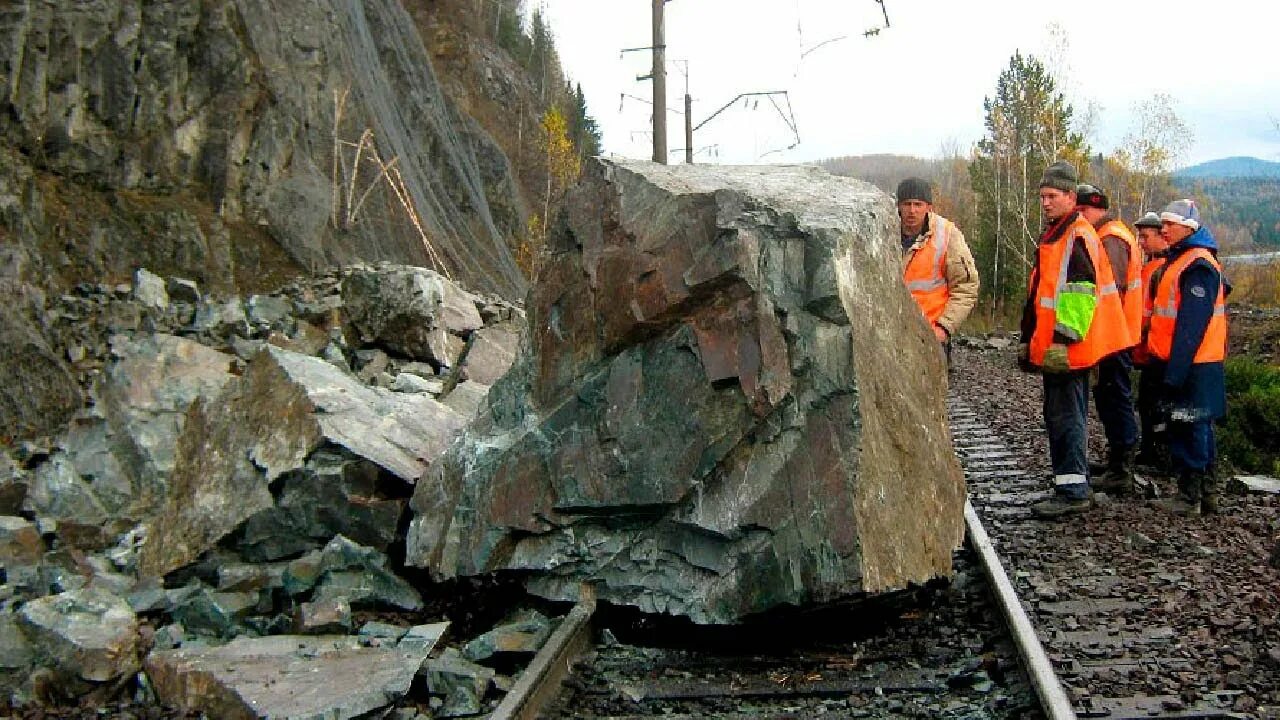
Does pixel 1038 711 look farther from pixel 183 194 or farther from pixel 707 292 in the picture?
pixel 183 194

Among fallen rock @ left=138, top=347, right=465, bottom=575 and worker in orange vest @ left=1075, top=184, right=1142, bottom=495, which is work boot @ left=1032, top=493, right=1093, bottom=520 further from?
fallen rock @ left=138, top=347, right=465, bottom=575

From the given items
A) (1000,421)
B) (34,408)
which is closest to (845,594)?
(1000,421)

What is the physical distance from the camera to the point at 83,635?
15.9ft

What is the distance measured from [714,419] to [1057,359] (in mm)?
2593

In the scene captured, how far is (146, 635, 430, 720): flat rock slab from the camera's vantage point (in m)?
4.22

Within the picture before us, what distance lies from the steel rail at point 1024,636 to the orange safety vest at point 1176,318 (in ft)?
6.71

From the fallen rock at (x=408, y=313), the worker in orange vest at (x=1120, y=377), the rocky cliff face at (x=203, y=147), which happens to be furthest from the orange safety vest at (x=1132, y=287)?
the rocky cliff face at (x=203, y=147)

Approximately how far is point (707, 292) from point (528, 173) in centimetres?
3520

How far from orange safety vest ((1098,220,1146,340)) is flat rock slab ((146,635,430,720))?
4.90 metres

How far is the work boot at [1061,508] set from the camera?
6.42 metres

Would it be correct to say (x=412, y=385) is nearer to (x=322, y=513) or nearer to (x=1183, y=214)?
(x=322, y=513)

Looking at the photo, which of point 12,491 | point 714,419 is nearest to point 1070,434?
point 714,419

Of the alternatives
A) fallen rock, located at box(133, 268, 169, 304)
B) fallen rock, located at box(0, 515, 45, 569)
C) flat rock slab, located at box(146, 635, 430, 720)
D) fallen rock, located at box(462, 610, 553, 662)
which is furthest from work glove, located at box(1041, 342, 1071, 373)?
fallen rock, located at box(133, 268, 169, 304)

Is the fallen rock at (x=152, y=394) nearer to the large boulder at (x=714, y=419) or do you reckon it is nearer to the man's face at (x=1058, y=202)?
the large boulder at (x=714, y=419)
